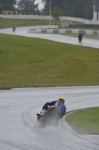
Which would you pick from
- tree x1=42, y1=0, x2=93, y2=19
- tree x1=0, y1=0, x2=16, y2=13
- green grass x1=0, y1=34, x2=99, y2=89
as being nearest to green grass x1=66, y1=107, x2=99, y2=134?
green grass x1=0, y1=34, x2=99, y2=89

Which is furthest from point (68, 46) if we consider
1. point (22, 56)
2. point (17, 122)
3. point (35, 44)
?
point (17, 122)

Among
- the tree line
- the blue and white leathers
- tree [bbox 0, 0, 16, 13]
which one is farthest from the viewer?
the tree line

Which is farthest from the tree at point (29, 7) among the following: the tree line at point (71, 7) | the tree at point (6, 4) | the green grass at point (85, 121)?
the green grass at point (85, 121)

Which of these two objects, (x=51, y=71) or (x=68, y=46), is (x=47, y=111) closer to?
(x=51, y=71)

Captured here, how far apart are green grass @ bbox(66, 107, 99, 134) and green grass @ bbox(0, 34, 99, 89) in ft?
35.2

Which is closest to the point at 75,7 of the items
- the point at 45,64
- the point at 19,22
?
the point at 19,22

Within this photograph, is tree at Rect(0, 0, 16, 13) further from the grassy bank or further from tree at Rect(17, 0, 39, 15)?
the grassy bank

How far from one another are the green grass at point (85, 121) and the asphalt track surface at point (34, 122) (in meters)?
0.31

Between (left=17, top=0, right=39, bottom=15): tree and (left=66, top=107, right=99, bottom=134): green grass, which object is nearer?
(left=66, top=107, right=99, bottom=134): green grass

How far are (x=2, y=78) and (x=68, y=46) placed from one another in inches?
863

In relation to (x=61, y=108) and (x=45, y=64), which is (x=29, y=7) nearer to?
(x=45, y=64)

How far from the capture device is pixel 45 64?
43.1m

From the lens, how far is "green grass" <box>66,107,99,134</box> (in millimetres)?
17638

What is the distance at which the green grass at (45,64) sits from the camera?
35.4 metres
